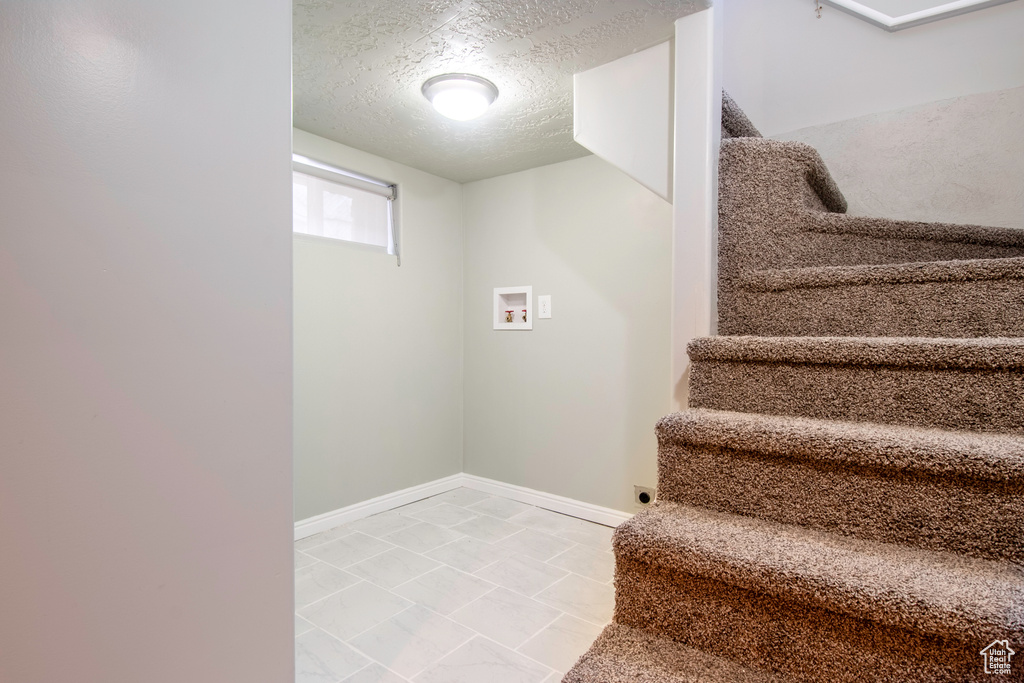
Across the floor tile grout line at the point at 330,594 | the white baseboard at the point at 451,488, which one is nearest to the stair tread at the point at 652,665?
the floor tile grout line at the point at 330,594

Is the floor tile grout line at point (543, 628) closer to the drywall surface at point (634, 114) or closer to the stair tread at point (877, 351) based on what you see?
the stair tread at point (877, 351)

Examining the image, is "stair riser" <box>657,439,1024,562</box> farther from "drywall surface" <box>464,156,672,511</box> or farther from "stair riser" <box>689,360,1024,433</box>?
"drywall surface" <box>464,156,672,511</box>

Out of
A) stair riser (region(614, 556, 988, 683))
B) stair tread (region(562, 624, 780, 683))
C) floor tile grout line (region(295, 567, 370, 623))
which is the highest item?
stair riser (region(614, 556, 988, 683))

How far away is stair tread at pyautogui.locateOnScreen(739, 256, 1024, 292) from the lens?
116 cm

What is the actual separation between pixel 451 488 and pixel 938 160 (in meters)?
2.89

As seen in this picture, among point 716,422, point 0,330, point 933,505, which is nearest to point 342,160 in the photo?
point 0,330

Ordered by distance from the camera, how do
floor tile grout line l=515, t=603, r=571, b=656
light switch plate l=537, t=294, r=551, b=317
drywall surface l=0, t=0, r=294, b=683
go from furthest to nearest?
light switch plate l=537, t=294, r=551, b=317, floor tile grout line l=515, t=603, r=571, b=656, drywall surface l=0, t=0, r=294, b=683

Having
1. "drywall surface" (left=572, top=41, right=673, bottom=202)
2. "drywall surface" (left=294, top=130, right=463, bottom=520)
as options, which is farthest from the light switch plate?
"drywall surface" (left=572, top=41, right=673, bottom=202)

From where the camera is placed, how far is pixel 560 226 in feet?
9.07

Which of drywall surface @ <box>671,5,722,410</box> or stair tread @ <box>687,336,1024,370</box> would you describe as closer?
stair tread @ <box>687,336,1024,370</box>

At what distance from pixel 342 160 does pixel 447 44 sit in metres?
1.12

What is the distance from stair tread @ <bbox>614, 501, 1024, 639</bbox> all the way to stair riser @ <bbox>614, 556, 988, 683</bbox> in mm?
37

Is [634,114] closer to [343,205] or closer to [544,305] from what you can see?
[544,305]

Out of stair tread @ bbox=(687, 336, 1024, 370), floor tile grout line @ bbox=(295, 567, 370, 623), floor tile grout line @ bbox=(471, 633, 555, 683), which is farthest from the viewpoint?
floor tile grout line @ bbox=(295, 567, 370, 623)
